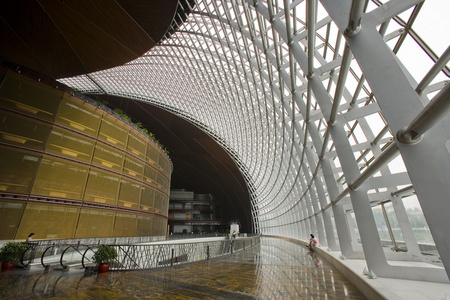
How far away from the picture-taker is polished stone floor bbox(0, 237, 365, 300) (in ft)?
20.0

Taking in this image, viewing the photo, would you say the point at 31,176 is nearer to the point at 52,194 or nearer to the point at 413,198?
the point at 52,194

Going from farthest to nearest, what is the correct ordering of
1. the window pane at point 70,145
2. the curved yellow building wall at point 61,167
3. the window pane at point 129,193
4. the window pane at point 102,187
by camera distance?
the window pane at point 129,193
the window pane at point 102,187
the window pane at point 70,145
the curved yellow building wall at point 61,167

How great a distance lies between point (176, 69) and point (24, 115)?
2192cm

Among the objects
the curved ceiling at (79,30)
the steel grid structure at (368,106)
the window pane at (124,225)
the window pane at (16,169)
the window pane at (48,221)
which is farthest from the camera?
the window pane at (124,225)

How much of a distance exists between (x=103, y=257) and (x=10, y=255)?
4.51 meters

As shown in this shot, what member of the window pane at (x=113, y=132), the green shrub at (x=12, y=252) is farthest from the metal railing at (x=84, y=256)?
the window pane at (x=113, y=132)

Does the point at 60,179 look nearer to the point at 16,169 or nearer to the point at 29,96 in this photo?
the point at 16,169

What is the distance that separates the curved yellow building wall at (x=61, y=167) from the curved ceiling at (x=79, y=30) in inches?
250

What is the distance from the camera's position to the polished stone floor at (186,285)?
6.09 m

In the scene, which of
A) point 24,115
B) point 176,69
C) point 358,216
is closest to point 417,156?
point 358,216

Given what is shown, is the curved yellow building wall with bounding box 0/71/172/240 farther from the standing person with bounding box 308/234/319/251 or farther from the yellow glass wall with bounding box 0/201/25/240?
the standing person with bounding box 308/234/319/251

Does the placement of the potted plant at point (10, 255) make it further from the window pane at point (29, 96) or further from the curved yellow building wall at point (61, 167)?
the window pane at point (29, 96)

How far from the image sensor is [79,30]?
63.7ft

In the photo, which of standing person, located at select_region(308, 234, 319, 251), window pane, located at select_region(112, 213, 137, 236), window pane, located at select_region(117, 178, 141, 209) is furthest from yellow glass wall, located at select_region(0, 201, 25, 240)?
standing person, located at select_region(308, 234, 319, 251)
